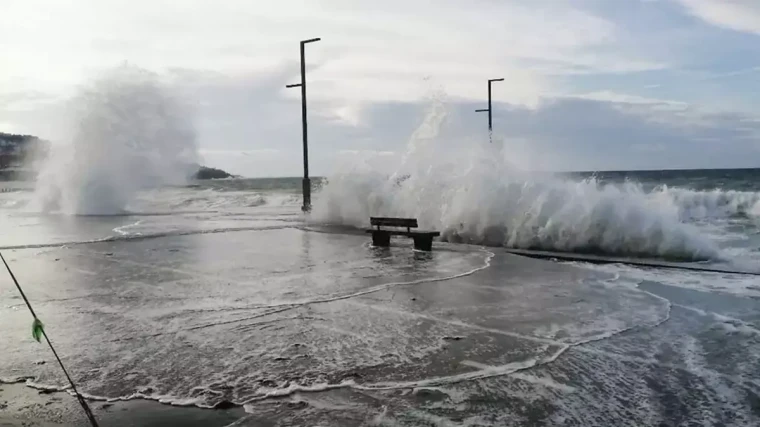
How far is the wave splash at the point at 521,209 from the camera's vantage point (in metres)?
14.4

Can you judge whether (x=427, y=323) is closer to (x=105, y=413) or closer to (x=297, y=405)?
(x=297, y=405)

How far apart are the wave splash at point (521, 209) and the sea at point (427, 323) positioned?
0.19 ft

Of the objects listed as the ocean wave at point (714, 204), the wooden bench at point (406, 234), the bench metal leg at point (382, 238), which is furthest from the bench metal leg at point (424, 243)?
the ocean wave at point (714, 204)

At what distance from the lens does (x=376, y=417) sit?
4512mm

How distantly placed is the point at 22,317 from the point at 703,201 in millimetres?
34569

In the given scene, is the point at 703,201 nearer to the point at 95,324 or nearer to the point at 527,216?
the point at 527,216

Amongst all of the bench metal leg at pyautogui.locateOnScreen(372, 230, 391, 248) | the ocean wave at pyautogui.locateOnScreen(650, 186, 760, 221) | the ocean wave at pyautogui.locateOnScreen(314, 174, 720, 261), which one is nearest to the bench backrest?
the bench metal leg at pyautogui.locateOnScreen(372, 230, 391, 248)

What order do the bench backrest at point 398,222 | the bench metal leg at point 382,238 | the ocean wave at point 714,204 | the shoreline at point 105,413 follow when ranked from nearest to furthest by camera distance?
the shoreline at point 105,413 → the bench backrest at point 398,222 → the bench metal leg at point 382,238 → the ocean wave at point 714,204

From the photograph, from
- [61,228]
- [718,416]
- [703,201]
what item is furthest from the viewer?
[703,201]

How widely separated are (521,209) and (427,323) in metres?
9.87

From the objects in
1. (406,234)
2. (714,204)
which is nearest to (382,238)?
(406,234)

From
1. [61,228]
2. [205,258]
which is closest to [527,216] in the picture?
[205,258]

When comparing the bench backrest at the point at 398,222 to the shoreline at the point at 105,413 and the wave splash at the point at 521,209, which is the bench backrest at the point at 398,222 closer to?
the wave splash at the point at 521,209

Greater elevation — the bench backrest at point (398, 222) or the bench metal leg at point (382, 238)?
the bench backrest at point (398, 222)
